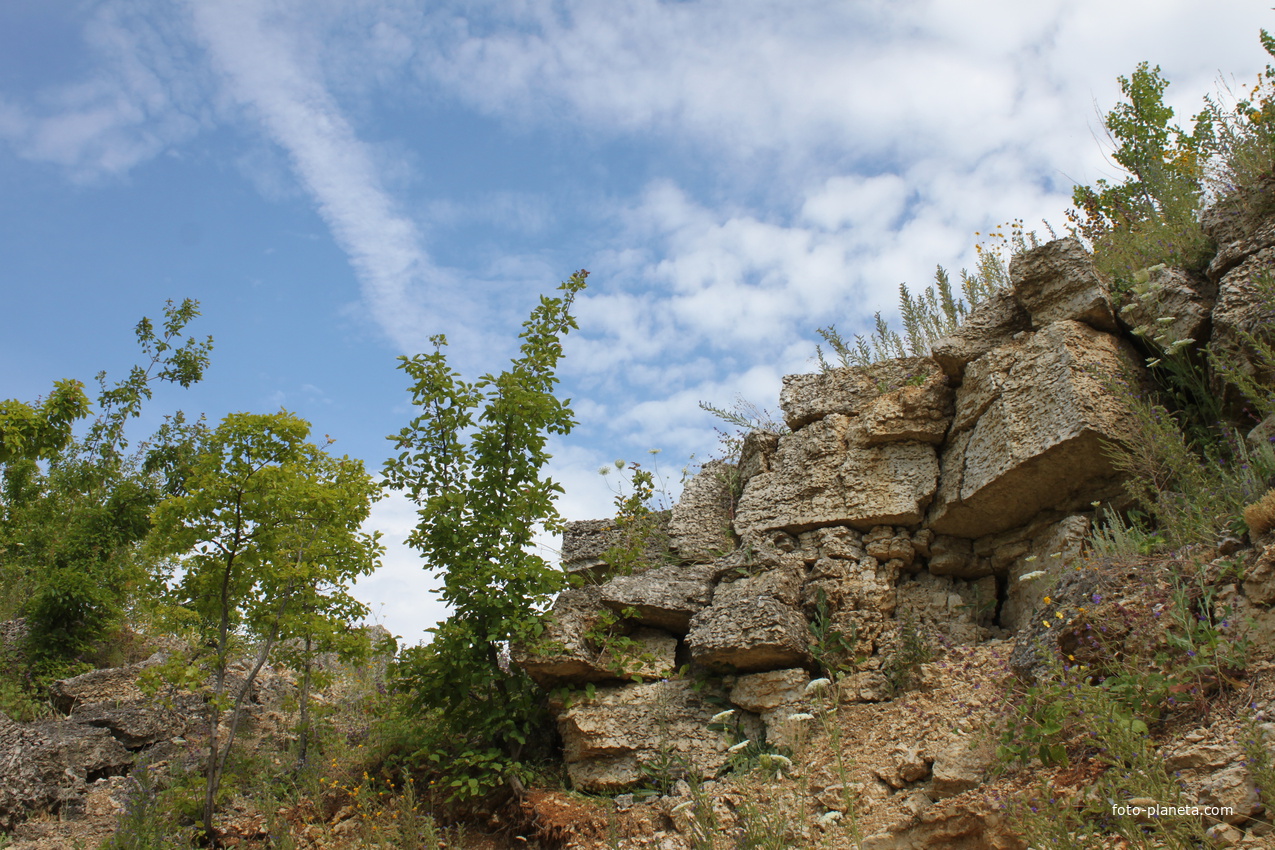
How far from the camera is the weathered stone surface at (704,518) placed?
288 inches

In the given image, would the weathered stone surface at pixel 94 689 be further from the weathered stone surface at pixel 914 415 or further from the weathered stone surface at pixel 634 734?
the weathered stone surface at pixel 914 415

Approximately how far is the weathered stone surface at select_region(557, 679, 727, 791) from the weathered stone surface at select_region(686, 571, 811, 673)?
40cm

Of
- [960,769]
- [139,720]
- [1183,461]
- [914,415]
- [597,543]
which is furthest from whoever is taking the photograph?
[139,720]

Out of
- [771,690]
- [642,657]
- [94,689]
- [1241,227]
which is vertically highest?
[1241,227]

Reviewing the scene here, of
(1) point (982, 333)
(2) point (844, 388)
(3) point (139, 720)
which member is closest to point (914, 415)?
(2) point (844, 388)

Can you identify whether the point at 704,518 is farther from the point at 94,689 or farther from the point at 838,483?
the point at 94,689

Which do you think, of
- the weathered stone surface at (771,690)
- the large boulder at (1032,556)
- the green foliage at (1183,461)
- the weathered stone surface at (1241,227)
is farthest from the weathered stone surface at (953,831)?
the weathered stone surface at (1241,227)

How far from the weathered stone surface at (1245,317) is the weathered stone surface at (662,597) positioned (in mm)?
4229

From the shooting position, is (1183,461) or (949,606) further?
(949,606)

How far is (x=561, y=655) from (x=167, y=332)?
1143 cm

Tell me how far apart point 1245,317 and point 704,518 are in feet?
15.3

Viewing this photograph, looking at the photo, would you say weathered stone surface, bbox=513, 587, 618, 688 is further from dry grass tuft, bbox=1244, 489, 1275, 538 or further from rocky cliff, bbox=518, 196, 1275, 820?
dry grass tuft, bbox=1244, 489, 1275, 538

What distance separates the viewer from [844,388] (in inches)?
295

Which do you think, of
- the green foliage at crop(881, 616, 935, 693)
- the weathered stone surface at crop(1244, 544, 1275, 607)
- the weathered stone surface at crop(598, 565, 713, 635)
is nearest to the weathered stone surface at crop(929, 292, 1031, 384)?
the green foliage at crop(881, 616, 935, 693)
